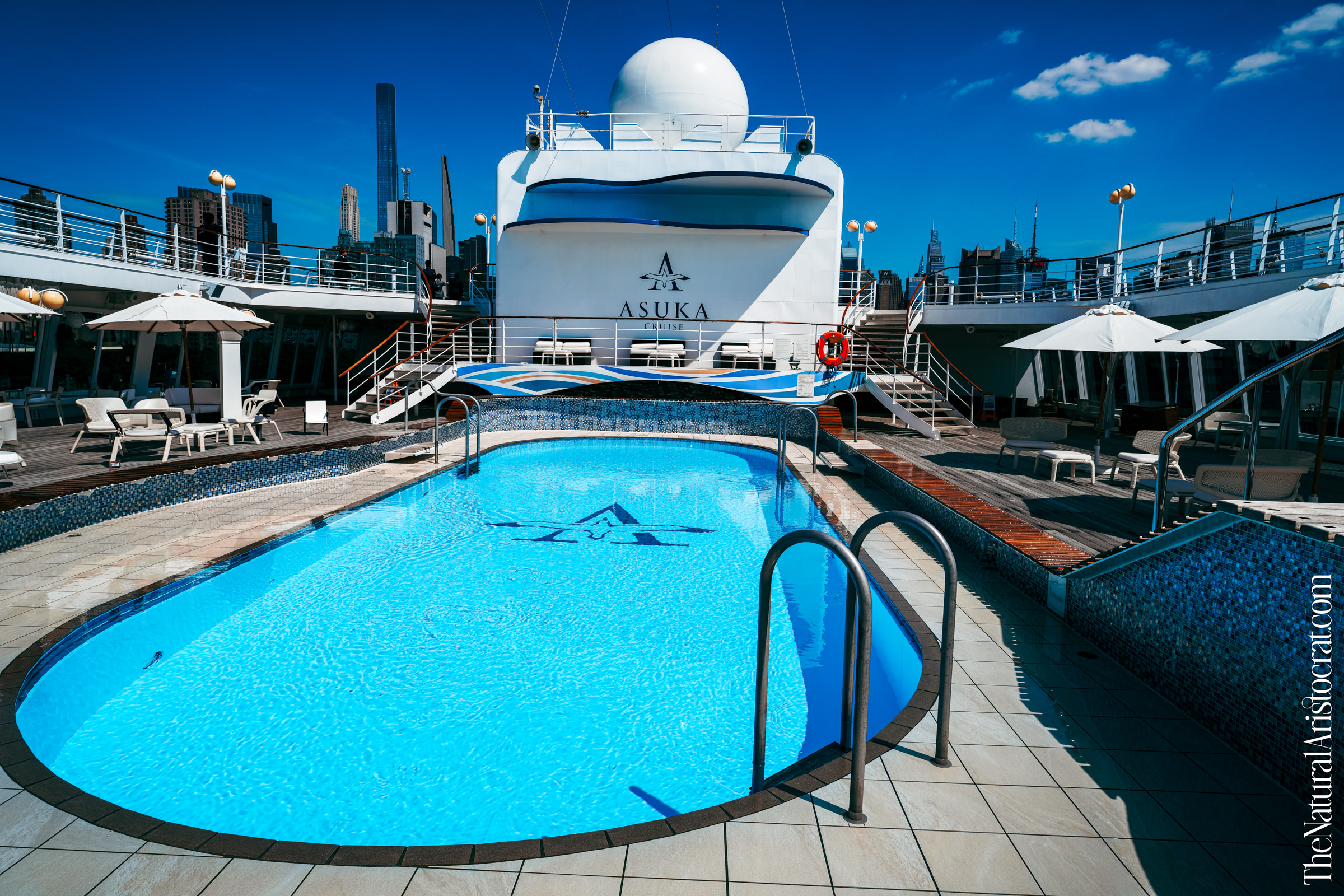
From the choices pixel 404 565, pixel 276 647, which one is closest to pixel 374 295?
pixel 404 565

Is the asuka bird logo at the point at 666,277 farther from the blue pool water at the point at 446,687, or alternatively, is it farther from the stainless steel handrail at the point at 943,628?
the stainless steel handrail at the point at 943,628

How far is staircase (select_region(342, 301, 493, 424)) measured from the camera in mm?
13180

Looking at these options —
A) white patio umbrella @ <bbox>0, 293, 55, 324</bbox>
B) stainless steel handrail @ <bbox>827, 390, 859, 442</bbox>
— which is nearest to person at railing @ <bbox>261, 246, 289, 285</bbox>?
white patio umbrella @ <bbox>0, 293, 55, 324</bbox>

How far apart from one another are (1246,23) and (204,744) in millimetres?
25875

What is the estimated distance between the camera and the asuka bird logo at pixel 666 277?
53.5 feet

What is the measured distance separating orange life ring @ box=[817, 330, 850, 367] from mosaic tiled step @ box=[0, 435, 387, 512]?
8989 mm

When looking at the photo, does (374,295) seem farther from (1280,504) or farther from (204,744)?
(1280,504)

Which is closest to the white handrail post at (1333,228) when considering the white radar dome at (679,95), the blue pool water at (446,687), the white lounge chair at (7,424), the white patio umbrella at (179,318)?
the blue pool water at (446,687)

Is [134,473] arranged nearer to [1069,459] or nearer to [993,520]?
[993,520]

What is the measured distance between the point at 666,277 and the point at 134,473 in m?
11.8

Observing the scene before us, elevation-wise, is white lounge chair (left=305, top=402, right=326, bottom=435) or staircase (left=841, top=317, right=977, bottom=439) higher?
staircase (left=841, top=317, right=977, bottom=439)

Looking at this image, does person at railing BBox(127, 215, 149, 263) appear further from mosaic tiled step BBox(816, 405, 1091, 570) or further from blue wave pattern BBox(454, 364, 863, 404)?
mosaic tiled step BBox(816, 405, 1091, 570)

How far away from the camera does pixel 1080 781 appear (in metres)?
2.42

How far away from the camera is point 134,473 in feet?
21.4
